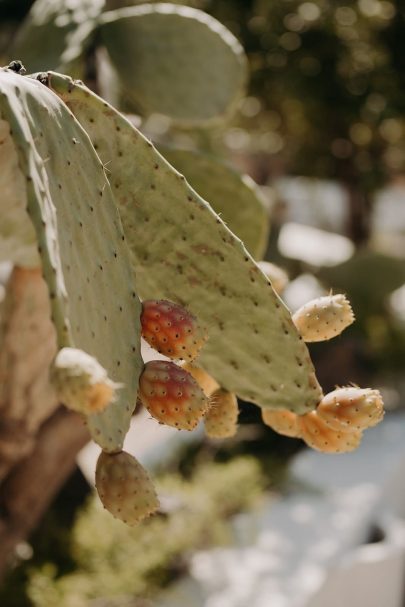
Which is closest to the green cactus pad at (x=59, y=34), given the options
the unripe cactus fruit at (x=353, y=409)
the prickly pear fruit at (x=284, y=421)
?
the prickly pear fruit at (x=284, y=421)

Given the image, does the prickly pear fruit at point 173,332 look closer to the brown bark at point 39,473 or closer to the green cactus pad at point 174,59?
the green cactus pad at point 174,59

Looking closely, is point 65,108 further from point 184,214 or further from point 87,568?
point 87,568

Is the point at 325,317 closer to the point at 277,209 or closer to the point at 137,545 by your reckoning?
the point at 137,545

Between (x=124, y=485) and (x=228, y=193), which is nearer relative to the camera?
(x=124, y=485)

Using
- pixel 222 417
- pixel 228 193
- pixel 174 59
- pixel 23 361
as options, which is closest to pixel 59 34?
pixel 174 59

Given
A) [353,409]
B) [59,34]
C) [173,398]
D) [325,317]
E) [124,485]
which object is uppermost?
[59,34]

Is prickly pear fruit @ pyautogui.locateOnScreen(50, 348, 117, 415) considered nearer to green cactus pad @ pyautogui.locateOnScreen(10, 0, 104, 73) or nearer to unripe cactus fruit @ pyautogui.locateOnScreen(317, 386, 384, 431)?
unripe cactus fruit @ pyautogui.locateOnScreen(317, 386, 384, 431)

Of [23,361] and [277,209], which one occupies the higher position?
[277,209]
